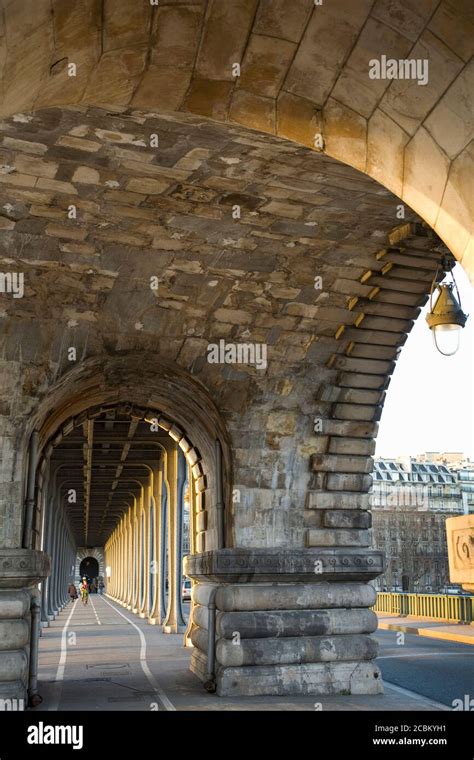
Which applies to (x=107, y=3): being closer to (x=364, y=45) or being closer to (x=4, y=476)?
(x=364, y=45)

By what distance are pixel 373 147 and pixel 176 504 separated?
66.8ft

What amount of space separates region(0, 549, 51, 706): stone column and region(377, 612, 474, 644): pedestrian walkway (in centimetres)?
1392

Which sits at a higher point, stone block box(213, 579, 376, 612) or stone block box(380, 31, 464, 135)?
stone block box(380, 31, 464, 135)

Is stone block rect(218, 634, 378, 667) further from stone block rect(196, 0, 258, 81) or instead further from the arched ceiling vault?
stone block rect(196, 0, 258, 81)

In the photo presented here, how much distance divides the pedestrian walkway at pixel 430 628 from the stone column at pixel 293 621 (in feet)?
33.5

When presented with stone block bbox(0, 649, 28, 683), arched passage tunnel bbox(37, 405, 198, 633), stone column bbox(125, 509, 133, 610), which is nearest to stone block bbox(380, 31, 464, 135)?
stone block bbox(0, 649, 28, 683)

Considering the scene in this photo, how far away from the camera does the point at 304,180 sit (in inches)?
336

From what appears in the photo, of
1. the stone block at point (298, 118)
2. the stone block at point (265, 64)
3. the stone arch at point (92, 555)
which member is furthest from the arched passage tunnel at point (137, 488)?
the stone arch at point (92, 555)

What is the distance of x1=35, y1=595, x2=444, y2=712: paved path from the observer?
1038 centimetres

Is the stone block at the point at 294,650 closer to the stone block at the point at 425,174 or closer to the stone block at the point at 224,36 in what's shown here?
the stone block at the point at 425,174

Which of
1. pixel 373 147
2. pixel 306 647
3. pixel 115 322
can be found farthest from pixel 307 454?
pixel 373 147

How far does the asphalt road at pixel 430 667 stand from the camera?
12.4 metres

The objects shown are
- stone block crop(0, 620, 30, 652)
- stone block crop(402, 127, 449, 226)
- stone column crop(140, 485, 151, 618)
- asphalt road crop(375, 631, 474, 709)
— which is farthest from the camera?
stone column crop(140, 485, 151, 618)

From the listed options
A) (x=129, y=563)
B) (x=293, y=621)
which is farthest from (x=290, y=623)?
(x=129, y=563)
